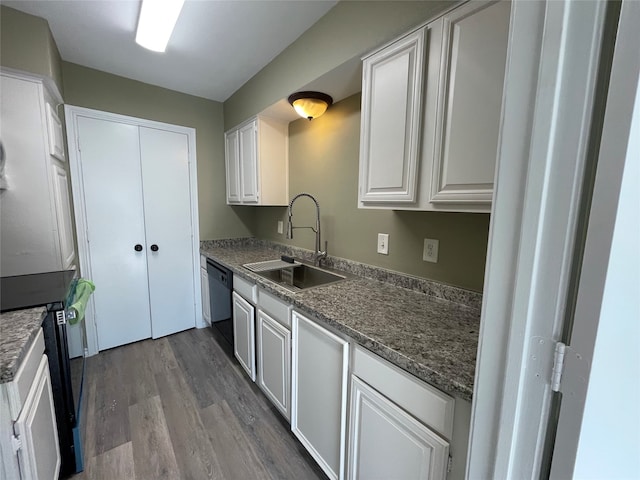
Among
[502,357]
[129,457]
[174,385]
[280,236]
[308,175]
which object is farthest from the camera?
[280,236]

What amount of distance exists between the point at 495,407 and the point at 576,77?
0.63 metres

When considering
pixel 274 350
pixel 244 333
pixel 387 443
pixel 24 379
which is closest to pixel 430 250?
pixel 387 443

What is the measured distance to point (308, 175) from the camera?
228 cm

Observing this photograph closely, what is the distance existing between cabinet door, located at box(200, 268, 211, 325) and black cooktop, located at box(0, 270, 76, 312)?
117 centimetres

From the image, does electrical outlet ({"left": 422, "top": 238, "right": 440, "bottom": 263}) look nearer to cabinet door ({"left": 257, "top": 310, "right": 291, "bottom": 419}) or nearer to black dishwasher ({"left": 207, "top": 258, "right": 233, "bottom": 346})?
cabinet door ({"left": 257, "top": 310, "right": 291, "bottom": 419})

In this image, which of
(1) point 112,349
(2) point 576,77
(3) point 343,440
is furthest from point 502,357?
(1) point 112,349

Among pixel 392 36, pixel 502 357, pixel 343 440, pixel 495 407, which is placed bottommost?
pixel 343 440

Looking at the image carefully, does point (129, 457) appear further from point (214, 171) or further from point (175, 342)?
point (214, 171)

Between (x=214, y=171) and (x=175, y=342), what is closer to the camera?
(x=175, y=342)

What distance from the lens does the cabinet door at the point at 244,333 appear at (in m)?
1.88

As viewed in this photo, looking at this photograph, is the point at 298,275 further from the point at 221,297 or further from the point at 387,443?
the point at 387,443

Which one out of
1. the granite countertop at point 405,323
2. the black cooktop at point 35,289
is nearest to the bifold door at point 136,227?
the black cooktop at point 35,289

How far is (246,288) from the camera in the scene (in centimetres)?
192

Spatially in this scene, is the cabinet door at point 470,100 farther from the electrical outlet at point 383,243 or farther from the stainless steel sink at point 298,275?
the stainless steel sink at point 298,275
